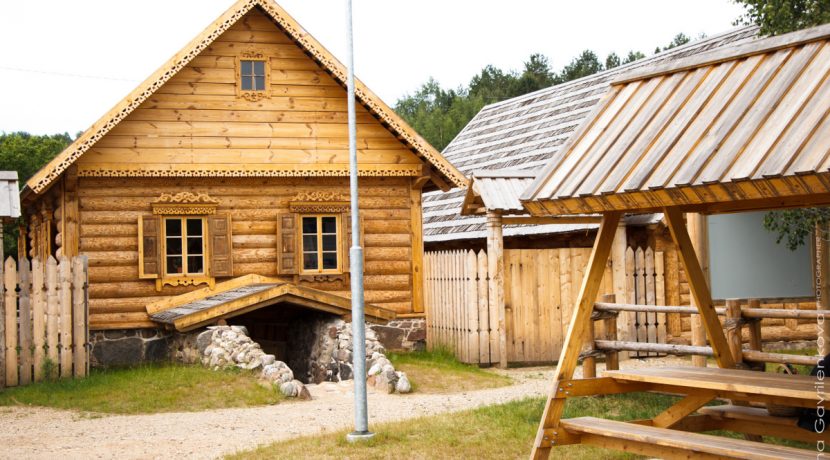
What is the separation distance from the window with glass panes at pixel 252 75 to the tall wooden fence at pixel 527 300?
495cm

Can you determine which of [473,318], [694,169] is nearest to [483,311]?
[473,318]

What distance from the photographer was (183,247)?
20.1 metres

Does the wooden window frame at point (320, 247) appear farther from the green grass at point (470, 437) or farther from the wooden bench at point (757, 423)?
the wooden bench at point (757, 423)

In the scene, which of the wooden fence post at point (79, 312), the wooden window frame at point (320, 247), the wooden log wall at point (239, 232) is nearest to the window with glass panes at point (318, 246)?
the wooden window frame at point (320, 247)

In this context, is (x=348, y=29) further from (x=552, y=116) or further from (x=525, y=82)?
(x=525, y=82)

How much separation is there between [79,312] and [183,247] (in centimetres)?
346

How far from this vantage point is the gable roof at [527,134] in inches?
966

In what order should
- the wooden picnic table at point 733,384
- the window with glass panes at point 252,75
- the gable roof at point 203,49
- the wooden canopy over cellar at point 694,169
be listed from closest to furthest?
the wooden canopy over cellar at point 694,169 → the wooden picnic table at point 733,384 → the gable roof at point 203,49 → the window with glass panes at point 252,75

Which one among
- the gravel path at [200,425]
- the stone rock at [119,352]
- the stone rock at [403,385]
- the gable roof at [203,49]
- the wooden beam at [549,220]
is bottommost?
the gravel path at [200,425]

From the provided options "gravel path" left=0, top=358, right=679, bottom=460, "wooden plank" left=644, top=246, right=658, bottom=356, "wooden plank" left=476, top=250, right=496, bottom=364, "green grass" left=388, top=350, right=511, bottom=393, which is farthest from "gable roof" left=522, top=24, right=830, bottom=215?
"wooden plank" left=644, top=246, right=658, bottom=356

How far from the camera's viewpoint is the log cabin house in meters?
19.6

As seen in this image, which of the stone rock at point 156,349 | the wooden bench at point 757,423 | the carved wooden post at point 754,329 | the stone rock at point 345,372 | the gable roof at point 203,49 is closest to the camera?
the wooden bench at point 757,423

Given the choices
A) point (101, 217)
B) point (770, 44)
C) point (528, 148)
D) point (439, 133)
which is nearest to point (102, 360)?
point (101, 217)

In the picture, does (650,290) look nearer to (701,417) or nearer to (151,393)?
(151,393)
